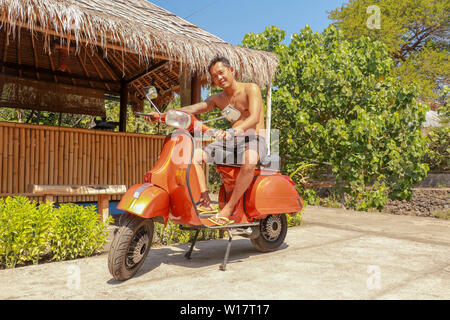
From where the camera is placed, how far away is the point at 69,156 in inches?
259

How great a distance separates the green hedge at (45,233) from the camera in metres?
3.35

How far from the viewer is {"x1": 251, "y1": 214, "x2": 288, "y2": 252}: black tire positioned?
161 inches

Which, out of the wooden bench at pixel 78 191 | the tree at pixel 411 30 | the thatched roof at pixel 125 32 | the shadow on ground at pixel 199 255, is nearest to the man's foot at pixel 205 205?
the shadow on ground at pixel 199 255

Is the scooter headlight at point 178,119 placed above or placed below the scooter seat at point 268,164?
above

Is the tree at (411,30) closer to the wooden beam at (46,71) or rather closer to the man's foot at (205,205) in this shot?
the wooden beam at (46,71)

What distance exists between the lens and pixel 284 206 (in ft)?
13.3

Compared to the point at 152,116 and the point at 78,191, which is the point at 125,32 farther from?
the point at 152,116

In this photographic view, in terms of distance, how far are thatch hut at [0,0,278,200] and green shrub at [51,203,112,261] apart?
225 centimetres

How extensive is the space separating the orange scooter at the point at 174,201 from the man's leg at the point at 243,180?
0.12m

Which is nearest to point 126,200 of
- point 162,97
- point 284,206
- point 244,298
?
point 244,298

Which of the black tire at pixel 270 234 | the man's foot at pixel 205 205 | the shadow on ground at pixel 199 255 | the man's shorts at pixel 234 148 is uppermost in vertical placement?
the man's shorts at pixel 234 148

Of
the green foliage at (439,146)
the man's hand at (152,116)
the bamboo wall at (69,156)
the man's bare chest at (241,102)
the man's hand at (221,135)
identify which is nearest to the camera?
the man's hand at (221,135)

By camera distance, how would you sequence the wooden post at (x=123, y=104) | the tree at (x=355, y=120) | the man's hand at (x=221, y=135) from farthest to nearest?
1. the wooden post at (x=123, y=104)
2. the tree at (x=355, y=120)
3. the man's hand at (x=221, y=135)

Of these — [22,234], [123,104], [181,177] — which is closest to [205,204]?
[181,177]
